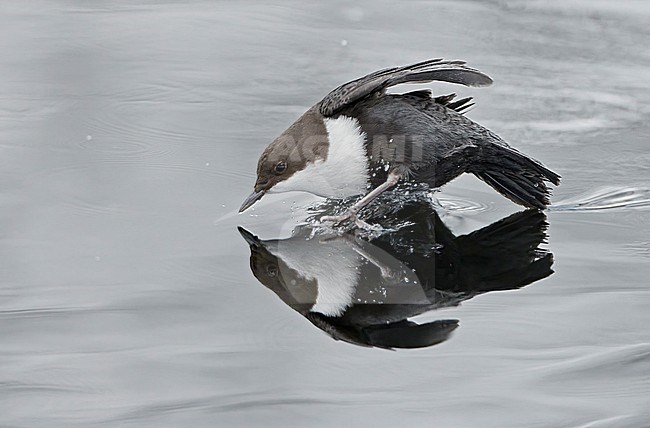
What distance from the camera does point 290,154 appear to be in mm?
5164

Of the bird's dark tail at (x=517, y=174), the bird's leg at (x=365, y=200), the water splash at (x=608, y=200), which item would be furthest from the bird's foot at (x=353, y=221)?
the water splash at (x=608, y=200)

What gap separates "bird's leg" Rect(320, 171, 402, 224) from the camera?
16.1 ft

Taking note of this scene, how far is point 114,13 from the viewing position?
7.67 meters

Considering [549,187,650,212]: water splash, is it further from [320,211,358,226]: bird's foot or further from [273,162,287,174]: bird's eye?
[273,162,287,174]: bird's eye

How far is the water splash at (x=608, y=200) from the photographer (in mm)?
5137

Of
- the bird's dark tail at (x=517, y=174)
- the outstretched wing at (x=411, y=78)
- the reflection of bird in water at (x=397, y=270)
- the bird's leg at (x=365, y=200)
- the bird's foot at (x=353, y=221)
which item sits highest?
the outstretched wing at (x=411, y=78)

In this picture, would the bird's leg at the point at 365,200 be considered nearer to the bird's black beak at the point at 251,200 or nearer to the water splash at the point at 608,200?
the bird's black beak at the point at 251,200

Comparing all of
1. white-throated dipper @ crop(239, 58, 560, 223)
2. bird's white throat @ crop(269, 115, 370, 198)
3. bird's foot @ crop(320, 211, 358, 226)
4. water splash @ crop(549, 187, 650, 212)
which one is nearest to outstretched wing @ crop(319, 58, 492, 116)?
white-throated dipper @ crop(239, 58, 560, 223)

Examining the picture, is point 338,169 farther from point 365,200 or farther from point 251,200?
point 251,200

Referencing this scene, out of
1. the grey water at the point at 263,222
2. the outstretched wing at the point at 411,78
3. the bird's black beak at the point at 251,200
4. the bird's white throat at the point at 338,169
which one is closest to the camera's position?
the grey water at the point at 263,222

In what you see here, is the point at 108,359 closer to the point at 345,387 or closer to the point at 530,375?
the point at 345,387

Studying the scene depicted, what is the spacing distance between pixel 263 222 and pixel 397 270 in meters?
0.82

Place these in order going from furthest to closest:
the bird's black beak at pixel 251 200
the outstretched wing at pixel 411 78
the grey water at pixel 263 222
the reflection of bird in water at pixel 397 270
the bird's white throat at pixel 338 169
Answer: the bird's white throat at pixel 338 169 → the bird's black beak at pixel 251 200 → the outstretched wing at pixel 411 78 → the reflection of bird in water at pixel 397 270 → the grey water at pixel 263 222

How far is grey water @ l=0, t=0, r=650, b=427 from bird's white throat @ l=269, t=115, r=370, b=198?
15cm
